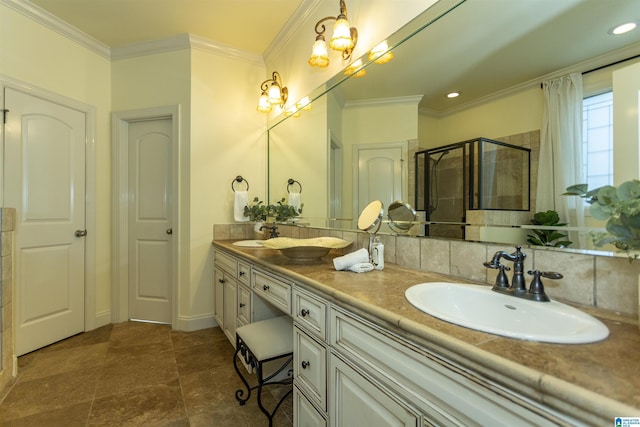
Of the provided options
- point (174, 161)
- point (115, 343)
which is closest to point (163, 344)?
point (115, 343)

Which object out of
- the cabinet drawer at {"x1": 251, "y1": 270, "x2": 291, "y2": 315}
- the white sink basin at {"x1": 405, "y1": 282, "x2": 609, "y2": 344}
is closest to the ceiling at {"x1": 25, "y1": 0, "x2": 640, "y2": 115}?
the white sink basin at {"x1": 405, "y1": 282, "x2": 609, "y2": 344}

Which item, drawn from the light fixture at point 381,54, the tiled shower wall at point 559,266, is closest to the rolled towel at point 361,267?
the tiled shower wall at point 559,266

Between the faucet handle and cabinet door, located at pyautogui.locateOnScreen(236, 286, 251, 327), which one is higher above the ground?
the faucet handle

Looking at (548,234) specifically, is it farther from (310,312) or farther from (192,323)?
(192,323)

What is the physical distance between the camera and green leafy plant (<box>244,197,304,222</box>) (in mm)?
2551

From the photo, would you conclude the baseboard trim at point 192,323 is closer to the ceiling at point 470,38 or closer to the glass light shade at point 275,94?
the glass light shade at point 275,94

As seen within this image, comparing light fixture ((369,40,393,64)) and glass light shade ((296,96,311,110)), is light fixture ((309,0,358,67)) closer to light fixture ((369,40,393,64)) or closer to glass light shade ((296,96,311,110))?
light fixture ((369,40,393,64))

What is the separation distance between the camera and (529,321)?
822mm

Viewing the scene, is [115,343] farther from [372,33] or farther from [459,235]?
[372,33]

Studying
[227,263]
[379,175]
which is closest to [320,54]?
[379,175]

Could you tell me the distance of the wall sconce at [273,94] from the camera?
8.39 feet

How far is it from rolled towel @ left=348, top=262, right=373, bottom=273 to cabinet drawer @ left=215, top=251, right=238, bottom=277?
107cm

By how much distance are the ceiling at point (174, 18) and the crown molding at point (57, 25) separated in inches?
1.7

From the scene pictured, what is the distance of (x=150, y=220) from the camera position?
2779mm
